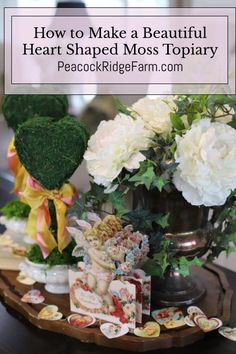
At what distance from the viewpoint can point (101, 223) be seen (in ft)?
2.73

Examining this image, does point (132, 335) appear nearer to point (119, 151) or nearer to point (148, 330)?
point (148, 330)

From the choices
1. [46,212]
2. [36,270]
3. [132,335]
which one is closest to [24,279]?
[36,270]

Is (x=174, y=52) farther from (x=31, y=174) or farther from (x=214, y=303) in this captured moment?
(x=214, y=303)

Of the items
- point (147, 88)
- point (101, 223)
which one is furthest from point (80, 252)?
point (147, 88)

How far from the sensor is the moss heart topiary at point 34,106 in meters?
0.96

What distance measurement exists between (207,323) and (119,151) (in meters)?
0.31

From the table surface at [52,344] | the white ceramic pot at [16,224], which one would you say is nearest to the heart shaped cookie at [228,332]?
the table surface at [52,344]

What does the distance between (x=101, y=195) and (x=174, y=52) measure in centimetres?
25

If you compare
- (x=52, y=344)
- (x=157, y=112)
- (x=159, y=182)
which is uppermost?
(x=157, y=112)

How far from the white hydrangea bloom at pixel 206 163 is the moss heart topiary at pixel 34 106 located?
0.29 meters

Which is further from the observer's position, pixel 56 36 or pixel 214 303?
pixel 214 303

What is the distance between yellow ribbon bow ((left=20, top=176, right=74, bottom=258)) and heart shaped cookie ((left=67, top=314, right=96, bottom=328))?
127mm

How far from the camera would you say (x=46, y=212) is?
3.07 ft

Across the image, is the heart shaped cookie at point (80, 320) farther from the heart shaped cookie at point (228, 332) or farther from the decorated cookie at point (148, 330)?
the heart shaped cookie at point (228, 332)
